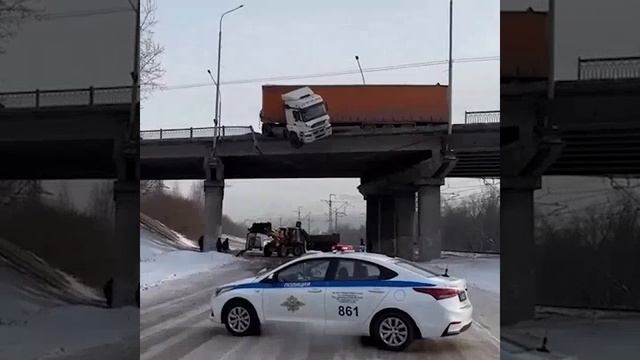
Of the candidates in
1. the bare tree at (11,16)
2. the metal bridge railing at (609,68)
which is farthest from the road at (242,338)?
the bare tree at (11,16)

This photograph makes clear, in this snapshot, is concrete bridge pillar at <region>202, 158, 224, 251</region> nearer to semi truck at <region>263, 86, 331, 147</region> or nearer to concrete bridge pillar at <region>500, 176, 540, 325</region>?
semi truck at <region>263, 86, 331, 147</region>

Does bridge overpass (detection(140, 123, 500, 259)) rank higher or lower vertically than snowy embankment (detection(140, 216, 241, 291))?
higher

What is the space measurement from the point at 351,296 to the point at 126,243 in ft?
6.54

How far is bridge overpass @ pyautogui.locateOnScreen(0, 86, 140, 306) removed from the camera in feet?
15.0

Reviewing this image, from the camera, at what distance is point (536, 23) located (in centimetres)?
446

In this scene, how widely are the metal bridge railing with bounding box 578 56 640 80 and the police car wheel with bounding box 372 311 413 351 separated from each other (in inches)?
124

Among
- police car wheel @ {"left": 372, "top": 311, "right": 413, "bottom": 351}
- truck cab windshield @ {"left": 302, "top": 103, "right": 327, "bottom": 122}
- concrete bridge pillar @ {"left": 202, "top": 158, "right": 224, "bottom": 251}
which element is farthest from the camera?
police car wheel @ {"left": 372, "top": 311, "right": 413, "bottom": 351}

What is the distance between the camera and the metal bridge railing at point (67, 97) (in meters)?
5.02

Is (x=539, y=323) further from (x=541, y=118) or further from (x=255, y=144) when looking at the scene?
(x=255, y=144)

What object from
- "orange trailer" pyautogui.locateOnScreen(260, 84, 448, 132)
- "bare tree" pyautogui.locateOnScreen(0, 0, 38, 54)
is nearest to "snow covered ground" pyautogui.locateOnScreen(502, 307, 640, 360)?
"orange trailer" pyautogui.locateOnScreen(260, 84, 448, 132)

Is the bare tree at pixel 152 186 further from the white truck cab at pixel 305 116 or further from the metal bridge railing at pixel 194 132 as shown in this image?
the white truck cab at pixel 305 116

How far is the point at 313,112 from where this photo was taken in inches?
165

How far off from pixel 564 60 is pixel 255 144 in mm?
2920

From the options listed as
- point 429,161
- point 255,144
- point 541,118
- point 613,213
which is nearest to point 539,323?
point 541,118
